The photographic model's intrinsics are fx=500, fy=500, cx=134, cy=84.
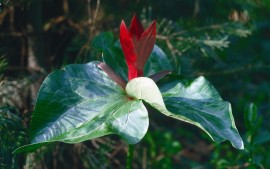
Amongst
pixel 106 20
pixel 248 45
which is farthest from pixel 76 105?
pixel 248 45

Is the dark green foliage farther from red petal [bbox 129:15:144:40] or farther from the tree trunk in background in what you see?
the tree trunk in background

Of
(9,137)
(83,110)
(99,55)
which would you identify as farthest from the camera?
(99,55)

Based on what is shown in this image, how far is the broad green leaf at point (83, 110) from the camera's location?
898mm

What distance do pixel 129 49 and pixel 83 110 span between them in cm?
15

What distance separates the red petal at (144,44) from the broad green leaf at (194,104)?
0.07 m

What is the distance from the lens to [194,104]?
100 cm

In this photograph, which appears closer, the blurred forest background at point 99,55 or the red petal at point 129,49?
the red petal at point 129,49

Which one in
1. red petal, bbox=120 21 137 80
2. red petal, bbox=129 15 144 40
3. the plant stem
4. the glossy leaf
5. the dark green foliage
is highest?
red petal, bbox=129 15 144 40

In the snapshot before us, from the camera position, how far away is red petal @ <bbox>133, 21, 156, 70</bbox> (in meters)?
0.99

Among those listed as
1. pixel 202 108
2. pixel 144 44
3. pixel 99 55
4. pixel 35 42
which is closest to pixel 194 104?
pixel 202 108

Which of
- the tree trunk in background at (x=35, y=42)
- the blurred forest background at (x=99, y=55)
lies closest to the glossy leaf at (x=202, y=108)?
the blurred forest background at (x=99, y=55)

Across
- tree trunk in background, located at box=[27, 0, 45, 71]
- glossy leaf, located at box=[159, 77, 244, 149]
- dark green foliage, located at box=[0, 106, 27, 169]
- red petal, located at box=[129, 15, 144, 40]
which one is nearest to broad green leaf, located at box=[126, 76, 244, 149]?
glossy leaf, located at box=[159, 77, 244, 149]

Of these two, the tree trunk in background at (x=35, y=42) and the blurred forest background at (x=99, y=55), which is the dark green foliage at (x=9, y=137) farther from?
the tree trunk in background at (x=35, y=42)

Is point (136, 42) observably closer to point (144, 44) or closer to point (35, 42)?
point (144, 44)
